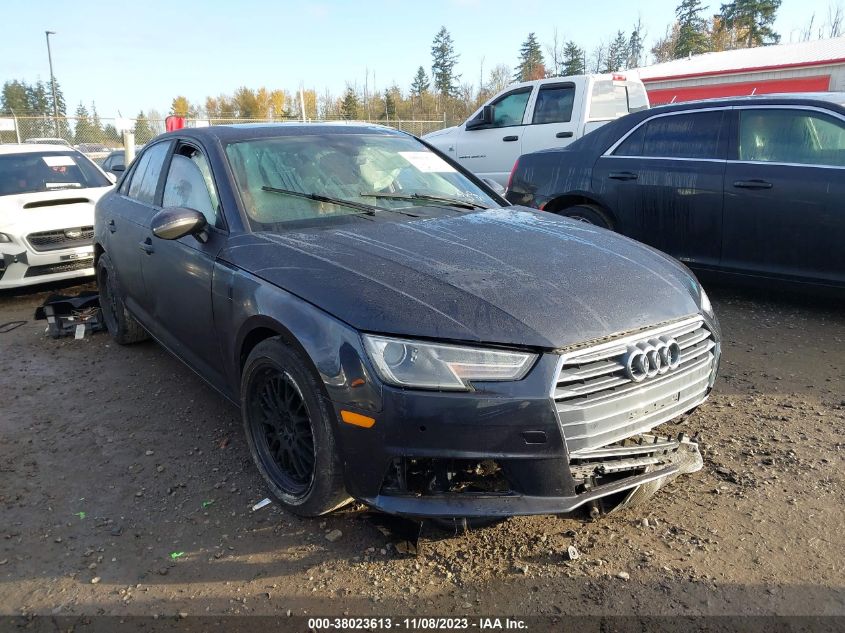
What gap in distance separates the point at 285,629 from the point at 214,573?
1.45ft

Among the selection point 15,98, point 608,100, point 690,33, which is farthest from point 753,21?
point 15,98

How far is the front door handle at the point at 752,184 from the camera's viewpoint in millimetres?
4941

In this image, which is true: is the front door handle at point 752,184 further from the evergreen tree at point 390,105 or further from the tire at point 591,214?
the evergreen tree at point 390,105

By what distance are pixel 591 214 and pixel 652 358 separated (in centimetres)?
396

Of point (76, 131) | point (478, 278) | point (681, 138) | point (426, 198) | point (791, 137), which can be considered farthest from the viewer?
point (76, 131)

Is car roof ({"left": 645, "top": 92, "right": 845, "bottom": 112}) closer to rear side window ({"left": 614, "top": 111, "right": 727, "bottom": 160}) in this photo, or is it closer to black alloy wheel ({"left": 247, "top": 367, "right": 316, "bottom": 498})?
rear side window ({"left": 614, "top": 111, "right": 727, "bottom": 160})

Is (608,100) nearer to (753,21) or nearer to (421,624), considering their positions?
(421,624)

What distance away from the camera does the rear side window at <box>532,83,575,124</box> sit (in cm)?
930

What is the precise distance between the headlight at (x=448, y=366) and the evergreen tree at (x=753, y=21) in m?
55.1

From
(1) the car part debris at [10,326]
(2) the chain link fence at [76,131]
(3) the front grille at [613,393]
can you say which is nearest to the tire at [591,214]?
(3) the front grille at [613,393]

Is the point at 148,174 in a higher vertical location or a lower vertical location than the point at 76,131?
lower

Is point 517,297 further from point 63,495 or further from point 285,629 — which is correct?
point 63,495

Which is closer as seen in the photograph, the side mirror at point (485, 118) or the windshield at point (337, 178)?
the windshield at point (337, 178)

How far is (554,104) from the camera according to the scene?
9.42m
